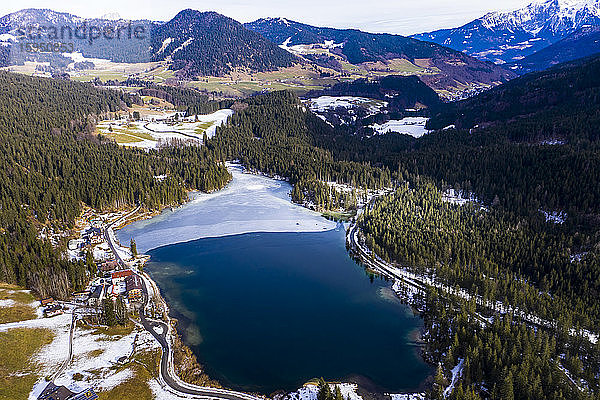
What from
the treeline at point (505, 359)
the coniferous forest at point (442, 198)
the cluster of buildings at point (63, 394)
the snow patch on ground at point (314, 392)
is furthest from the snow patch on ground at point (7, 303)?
the treeline at point (505, 359)

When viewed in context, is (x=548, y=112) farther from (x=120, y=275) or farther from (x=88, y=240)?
(x=88, y=240)

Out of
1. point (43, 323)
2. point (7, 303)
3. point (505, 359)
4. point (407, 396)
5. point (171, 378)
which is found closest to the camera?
point (407, 396)

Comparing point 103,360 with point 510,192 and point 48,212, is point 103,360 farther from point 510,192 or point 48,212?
point 510,192

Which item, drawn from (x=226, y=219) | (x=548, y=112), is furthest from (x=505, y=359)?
(x=548, y=112)

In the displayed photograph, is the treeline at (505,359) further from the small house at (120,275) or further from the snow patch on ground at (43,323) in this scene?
the snow patch on ground at (43,323)

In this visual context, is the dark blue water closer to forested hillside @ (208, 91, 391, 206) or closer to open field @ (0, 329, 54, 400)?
open field @ (0, 329, 54, 400)
